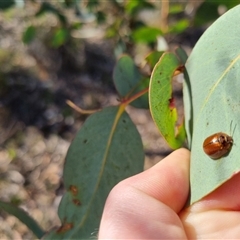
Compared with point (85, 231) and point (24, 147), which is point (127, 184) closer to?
point (85, 231)

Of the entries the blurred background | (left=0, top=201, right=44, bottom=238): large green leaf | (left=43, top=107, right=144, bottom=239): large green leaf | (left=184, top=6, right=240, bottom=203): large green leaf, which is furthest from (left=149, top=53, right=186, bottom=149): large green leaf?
the blurred background

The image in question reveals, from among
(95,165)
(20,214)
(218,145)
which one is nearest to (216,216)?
(218,145)

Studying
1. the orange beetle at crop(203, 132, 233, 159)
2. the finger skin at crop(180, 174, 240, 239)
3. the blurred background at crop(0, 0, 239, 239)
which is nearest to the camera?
the orange beetle at crop(203, 132, 233, 159)

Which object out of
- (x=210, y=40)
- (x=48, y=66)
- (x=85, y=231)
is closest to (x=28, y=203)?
(x=48, y=66)

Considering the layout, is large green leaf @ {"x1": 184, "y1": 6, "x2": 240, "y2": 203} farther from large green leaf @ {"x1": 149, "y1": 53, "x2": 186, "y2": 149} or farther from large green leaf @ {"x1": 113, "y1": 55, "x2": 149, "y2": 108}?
large green leaf @ {"x1": 113, "y1": 55, "x2": 149, "y2": 108}

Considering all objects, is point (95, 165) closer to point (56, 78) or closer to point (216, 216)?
point (216, 216)

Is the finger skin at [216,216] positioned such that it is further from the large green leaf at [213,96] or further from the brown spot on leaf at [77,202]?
the brown spot on leaf at [77,202]

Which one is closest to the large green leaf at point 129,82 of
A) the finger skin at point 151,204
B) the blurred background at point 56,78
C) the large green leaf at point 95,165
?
the large green leaf at point 95,165
